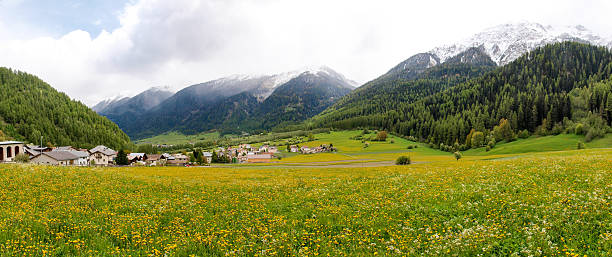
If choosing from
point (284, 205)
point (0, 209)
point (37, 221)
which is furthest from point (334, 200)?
point (0, 209)

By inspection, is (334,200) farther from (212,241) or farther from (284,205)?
(212,241)

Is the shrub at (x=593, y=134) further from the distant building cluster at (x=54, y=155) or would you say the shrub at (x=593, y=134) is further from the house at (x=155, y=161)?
the house at (x=155, y=161)

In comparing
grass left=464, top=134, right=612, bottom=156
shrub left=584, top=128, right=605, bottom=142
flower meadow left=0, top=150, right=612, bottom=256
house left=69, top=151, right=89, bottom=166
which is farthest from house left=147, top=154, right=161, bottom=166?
shrub left=584, top=128, right=605, bottom=142

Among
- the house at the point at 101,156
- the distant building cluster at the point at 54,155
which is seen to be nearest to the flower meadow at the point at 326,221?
the distant building cluster at the point at 54,155

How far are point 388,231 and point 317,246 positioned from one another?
3.14 metres

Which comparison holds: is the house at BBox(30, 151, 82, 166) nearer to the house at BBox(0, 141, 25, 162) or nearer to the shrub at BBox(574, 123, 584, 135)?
the house at BBox(0, 141, 25, 162)

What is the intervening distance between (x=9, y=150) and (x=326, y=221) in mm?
90012

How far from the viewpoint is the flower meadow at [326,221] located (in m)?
9.13

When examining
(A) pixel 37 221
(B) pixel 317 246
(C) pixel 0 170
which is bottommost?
(B) pixel 317 246

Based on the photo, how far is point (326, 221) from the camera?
12680 millimetres

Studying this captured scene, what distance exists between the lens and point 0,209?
525 inches

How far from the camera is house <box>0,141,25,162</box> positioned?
Result: 206ft

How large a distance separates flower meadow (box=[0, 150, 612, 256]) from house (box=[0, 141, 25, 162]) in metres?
68.0

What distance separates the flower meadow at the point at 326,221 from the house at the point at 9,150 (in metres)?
68.0
